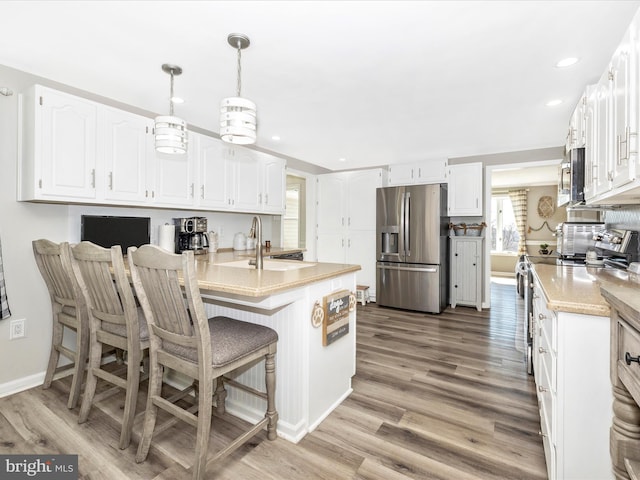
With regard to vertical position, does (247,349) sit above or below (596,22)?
below

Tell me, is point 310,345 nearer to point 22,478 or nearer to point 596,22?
point 22,478

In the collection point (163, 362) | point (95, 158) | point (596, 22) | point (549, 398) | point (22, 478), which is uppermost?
point (596, 22)

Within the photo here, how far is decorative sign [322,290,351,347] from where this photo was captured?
6.56 ft

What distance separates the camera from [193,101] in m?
2.98

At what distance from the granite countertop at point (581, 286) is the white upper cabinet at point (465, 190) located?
2381 mm

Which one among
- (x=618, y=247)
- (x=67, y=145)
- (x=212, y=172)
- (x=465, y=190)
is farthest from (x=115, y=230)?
(x=465, y=190)

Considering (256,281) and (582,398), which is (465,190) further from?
(256,281)

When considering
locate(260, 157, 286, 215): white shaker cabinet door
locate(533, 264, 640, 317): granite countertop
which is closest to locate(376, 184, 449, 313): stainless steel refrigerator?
locate(260, 157, 286, 215): white shaker cabinet door

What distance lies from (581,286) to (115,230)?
11.2ft

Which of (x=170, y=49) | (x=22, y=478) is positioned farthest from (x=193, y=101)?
(x=22, y=478)

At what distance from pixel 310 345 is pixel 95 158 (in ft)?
7.20

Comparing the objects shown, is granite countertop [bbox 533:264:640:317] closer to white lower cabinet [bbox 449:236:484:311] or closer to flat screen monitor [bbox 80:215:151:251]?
white lower cabinet [bbox 449:236:484:311]

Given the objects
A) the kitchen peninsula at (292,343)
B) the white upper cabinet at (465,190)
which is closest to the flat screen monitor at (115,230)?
the kitchen peninsula at (292,343)

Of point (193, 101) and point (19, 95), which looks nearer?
point (19, 95)
